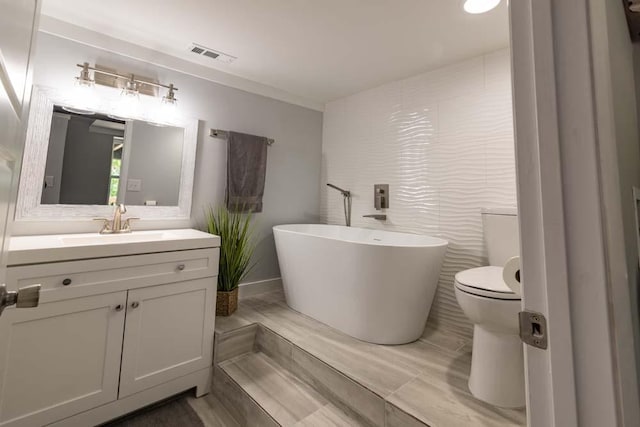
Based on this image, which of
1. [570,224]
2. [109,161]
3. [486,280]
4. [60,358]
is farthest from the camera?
[109,161]

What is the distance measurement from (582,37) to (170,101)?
2.36 meters

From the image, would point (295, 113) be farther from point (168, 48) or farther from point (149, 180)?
point (149, 180)

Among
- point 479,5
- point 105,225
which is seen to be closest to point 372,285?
point 479,5

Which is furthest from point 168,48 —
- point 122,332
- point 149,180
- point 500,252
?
point 500,252

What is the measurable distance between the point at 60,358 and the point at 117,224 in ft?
2.92

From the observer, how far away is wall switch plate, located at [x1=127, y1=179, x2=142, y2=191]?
204 centimetres

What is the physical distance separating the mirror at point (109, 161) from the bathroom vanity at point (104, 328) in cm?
36

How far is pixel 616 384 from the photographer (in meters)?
0.40

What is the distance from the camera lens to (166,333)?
1.56 meters

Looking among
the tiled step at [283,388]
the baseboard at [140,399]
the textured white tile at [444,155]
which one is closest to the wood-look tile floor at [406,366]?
the tiled step at [283,388]

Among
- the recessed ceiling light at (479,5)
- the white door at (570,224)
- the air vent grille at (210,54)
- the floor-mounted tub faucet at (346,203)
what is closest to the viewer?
the white door at (570,224)

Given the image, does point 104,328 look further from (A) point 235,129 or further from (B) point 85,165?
(A) point 235,129

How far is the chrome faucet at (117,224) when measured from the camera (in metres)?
1.88

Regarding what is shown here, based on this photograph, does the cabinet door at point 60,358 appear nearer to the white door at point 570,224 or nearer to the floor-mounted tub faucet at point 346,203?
the white door at point 570,224
